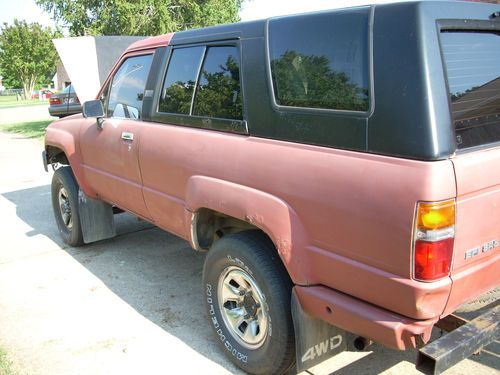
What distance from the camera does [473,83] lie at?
2.36m

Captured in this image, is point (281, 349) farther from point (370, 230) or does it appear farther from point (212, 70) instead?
point (212, 70)

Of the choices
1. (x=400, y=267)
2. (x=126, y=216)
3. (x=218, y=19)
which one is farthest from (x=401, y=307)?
(x=218, y=19)

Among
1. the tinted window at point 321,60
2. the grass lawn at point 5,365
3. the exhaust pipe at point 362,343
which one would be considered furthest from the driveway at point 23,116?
the exhaust pipe at point 362,343

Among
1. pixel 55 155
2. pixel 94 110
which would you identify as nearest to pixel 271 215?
pixel 94 110

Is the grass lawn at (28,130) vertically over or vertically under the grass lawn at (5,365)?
over

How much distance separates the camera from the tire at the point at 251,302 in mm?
2650

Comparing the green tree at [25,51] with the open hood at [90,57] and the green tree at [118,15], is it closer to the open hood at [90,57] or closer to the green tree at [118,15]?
the green tree at [118,15]

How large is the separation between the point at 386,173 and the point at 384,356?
5.21 feet

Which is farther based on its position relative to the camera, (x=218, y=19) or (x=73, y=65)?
(x=218, y=19)

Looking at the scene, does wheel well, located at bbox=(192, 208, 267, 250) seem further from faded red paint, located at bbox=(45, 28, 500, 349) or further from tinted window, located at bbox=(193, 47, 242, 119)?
tinted window, located at bbox=(193, 47, 242, 119)

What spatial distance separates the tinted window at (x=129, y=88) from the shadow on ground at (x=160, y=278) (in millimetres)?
1505

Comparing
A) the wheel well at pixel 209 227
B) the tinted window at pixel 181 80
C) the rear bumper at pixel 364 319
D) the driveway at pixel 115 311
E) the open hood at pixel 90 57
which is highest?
the open hood at pixel 90 57

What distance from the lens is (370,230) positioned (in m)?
2.13

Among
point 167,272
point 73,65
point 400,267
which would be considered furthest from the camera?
point 73,65
